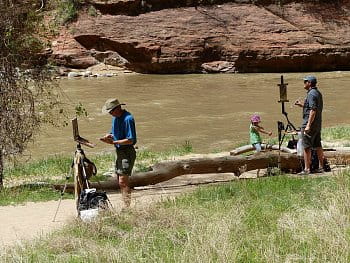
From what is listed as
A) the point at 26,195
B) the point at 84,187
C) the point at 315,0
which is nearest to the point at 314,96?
the point at 84,187

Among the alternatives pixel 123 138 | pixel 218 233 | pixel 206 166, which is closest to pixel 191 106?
pixel 206 166

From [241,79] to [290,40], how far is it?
18.3 feet

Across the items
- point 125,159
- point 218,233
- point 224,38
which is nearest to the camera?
point 218,233

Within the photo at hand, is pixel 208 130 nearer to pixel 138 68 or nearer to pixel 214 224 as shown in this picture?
pixel 214 224

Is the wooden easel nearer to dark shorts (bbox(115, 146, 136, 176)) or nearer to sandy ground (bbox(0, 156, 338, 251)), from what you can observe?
sandy ground (bbox(0, 156, 338, 251))

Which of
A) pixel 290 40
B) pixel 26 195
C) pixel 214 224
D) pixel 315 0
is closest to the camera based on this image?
pixel 214 224

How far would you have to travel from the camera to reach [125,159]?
28.1 feet

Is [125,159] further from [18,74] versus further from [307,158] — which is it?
[307,158]

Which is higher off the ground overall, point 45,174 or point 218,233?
point 218,233

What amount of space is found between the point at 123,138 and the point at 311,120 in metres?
3.44

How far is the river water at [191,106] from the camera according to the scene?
1753 cm

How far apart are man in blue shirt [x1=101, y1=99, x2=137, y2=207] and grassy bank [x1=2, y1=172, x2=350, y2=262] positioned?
2.98 feet

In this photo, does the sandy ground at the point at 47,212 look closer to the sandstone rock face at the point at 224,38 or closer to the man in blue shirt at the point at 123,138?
the man in blue shirt at the point at 123,138

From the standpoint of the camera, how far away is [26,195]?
9812 mm
